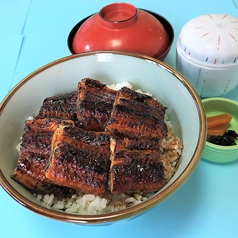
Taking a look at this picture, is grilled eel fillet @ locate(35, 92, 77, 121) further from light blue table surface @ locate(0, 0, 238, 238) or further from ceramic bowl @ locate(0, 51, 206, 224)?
light blue table surface @ locate(0, 0, 238, 238)

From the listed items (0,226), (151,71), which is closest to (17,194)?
(0,226)

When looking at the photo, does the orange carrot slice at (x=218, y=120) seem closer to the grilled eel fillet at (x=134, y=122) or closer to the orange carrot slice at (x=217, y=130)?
the orange carrot slice at (x=217, y=130)

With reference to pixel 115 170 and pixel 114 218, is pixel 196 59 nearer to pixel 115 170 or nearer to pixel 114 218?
pixel 115 170

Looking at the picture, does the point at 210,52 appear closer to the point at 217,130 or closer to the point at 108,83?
the point at 217,130

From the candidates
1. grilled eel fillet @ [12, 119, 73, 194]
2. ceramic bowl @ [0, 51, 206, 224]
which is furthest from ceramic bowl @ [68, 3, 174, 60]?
grilled eel fillet @ [12, 119, 73, 194]

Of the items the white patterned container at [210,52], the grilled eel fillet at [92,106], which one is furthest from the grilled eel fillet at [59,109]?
the white patterned container at [210,52]
